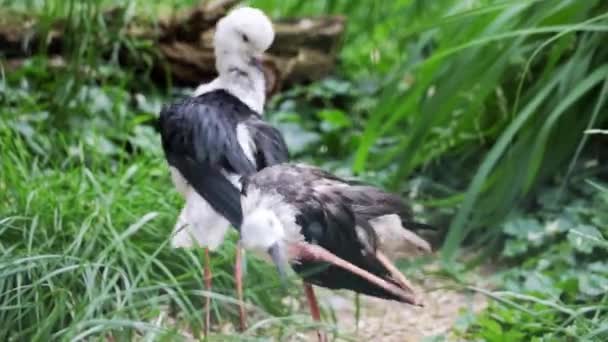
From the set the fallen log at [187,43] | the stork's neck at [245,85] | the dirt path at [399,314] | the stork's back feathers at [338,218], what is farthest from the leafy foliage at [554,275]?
the fallen log at [187,43]

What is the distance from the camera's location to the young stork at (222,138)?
2.40m

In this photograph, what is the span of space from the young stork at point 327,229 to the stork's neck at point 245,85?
34cm

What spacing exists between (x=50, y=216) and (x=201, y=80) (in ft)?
5.70

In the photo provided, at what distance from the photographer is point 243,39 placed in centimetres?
259

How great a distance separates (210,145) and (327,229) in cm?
35

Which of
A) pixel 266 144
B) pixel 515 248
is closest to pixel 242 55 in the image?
pixel 266 144

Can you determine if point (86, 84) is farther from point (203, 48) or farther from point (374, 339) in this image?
point (374, 339)

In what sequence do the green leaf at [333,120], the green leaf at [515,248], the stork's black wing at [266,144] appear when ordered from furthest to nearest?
the green leaf at [333,120]
the green leaf at [515,248]
the stork's black wing at [266,144]

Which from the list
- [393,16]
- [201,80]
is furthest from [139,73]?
[393,16]

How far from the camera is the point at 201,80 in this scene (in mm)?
4625

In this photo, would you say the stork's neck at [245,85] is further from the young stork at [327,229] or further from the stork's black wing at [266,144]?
the young stork at [327,229]

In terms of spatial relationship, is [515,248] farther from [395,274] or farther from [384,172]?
[395,274]

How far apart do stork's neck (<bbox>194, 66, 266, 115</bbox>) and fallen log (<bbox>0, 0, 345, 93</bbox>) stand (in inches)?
54.6

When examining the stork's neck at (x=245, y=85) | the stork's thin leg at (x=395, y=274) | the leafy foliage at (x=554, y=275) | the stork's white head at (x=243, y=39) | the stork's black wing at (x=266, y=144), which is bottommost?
the leafy foliage at (x=554, y=275)
